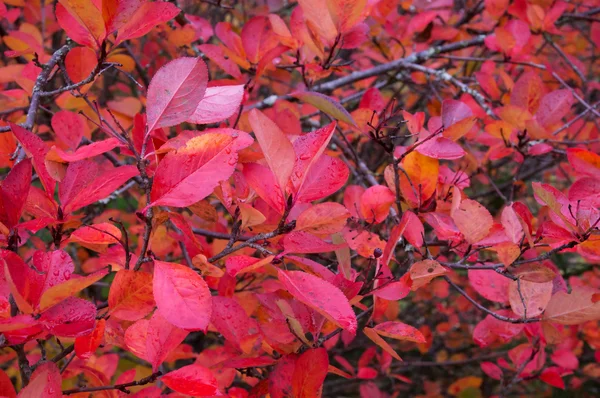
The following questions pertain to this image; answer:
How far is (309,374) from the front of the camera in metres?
0.67

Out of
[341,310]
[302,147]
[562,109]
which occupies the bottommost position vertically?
[562,109]

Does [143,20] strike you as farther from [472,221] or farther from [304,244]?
[472,221]

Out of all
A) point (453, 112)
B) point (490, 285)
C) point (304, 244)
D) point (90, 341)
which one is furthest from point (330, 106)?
point (490, 285)

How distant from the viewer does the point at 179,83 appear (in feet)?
1.96

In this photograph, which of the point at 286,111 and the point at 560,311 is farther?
the point at 286,111

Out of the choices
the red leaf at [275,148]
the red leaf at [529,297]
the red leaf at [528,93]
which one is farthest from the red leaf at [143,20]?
the red leaf at [528,93]

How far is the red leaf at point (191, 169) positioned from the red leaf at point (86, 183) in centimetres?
9

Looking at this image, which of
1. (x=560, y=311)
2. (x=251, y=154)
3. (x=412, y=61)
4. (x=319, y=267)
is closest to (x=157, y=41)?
(x=412, y=61)

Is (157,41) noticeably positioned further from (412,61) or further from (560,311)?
(560,311)

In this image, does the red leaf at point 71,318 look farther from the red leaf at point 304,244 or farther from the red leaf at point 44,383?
the red leaf at point 304,244

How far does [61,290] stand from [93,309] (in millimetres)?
64

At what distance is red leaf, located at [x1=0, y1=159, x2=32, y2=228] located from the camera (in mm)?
560

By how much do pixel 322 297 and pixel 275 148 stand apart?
172 mm

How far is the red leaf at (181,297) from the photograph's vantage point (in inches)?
19.6
